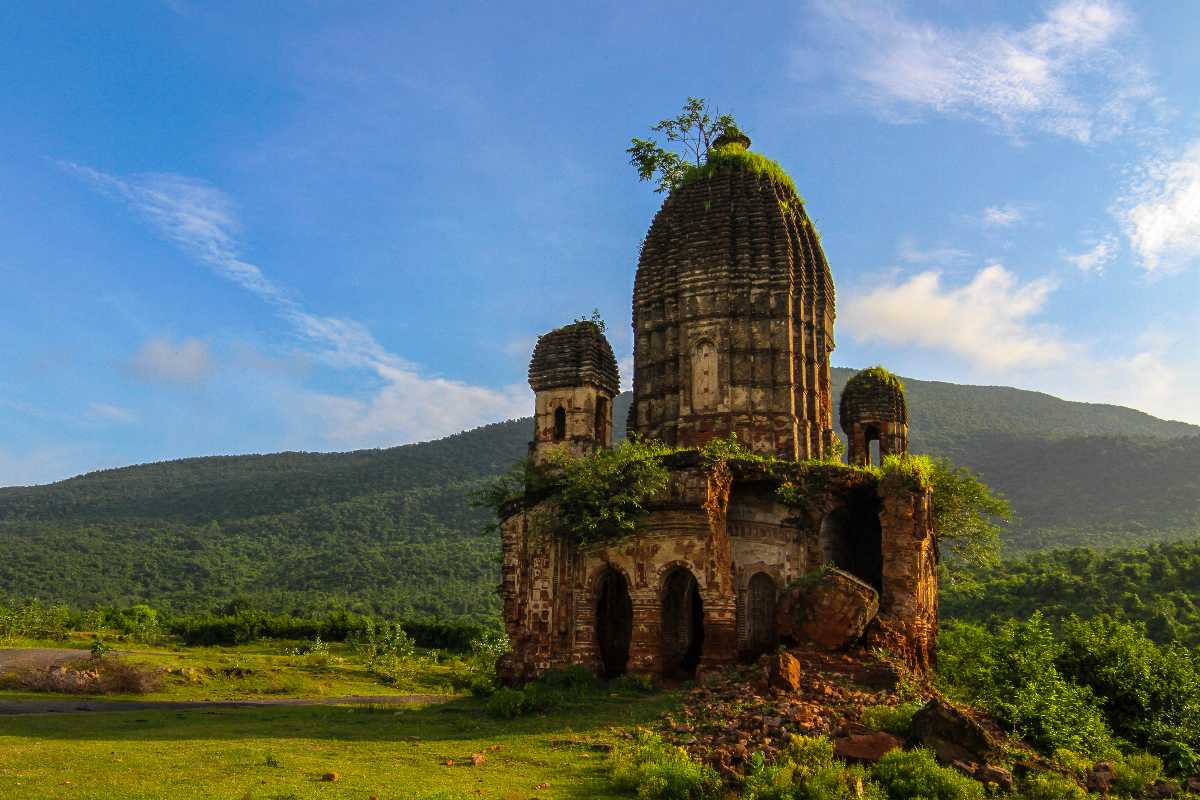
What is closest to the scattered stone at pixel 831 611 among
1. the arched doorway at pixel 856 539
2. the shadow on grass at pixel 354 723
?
the shadow on grass at pixel 354 723

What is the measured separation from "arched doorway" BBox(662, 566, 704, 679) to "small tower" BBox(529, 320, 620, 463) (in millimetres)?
3973

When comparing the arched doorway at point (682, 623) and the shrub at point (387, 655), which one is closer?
the arched doorway at point (682, 623)

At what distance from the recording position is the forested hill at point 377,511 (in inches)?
2896

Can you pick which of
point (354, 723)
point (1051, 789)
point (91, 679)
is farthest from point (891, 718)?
point (91, 679)

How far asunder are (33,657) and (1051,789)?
30.9 m

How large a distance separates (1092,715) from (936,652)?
16.2ft

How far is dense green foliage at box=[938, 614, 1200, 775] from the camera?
1602cm

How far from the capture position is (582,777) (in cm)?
1355

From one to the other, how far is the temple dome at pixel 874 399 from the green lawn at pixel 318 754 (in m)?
12.8

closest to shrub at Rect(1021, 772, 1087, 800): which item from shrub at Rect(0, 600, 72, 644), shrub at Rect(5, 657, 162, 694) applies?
shrub at Rect(5, 657, 162, 694)

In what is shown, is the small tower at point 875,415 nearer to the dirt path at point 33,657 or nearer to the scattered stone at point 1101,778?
the scattered stone at point 1101,778

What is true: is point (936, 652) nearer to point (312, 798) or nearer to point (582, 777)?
point (582, 777)

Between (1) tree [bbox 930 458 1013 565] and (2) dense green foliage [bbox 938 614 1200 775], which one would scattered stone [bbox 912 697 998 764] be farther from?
(1) tree [bbox 930 458 1013 565]

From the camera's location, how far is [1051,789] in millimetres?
13344
